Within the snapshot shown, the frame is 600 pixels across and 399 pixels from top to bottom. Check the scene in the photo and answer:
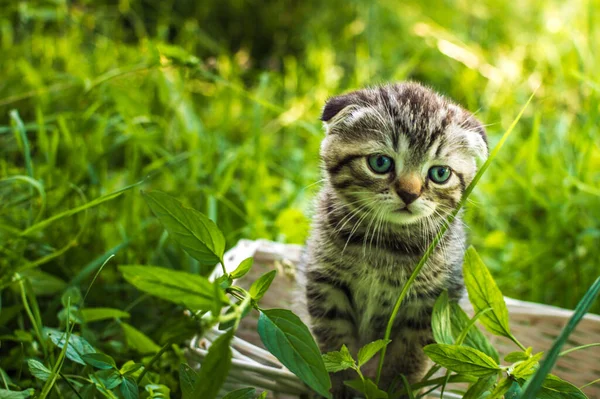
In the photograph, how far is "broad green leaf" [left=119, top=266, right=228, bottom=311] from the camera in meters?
1.06

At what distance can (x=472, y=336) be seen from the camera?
149cm

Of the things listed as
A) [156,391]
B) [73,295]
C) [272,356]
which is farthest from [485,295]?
[73,295]

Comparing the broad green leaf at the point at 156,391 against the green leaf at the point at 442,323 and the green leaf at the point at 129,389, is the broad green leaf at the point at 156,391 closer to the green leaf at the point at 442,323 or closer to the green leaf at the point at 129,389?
the green leaf at the point at 129,389

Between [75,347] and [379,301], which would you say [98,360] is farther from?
[379,301]

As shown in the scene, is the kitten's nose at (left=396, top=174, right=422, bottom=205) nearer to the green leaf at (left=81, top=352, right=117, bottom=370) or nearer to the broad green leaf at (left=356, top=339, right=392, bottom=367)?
the broad green leaf at (left=356, top=339, right=392, bottom=367)

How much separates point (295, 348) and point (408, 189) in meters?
0.58

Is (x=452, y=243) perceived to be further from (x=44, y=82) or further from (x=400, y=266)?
(x=44, y=82)

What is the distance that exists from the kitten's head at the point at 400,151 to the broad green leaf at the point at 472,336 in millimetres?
271

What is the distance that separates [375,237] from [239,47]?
3.40 metres

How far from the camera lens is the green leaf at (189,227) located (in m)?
1.16

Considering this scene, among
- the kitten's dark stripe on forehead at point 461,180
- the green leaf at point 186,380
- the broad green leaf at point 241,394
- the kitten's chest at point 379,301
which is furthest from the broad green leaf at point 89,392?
the kitten's dark stripe on forehead at point 461,180

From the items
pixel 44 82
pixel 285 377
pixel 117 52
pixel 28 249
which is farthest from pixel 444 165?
pixel 117 52

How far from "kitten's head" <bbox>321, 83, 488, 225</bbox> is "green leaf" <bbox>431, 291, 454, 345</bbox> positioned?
0.78ft

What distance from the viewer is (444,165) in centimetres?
164
